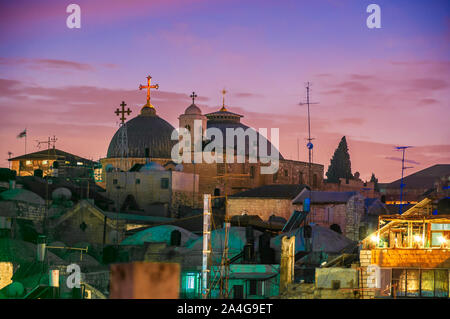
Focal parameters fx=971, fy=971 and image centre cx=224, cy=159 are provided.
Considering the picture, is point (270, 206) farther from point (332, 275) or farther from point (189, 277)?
point (332, 275)

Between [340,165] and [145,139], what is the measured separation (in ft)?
Answer: 52.2

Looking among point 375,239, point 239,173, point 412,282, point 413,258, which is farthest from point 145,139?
point 412,282

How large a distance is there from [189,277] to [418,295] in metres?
11.5

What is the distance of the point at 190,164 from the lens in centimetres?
6184

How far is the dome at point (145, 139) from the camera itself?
219 ft

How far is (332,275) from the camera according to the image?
84.6ft

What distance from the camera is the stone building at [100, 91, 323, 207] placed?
62.6m

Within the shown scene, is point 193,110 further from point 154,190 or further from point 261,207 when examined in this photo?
point 261,207

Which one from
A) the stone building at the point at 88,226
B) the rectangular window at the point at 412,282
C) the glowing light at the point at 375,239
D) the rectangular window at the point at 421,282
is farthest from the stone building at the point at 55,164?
the rectangular window at the point at 412,282

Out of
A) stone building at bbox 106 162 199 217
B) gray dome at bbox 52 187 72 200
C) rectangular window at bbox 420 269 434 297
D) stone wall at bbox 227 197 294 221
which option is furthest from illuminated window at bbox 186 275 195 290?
stone building at bbox 106 162 199 217

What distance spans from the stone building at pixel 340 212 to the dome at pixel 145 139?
17815mm

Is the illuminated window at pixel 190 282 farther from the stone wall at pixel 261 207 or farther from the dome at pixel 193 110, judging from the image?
the dome at pixel 193 110

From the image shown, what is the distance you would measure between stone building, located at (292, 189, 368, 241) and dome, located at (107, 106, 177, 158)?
58.4 ft
